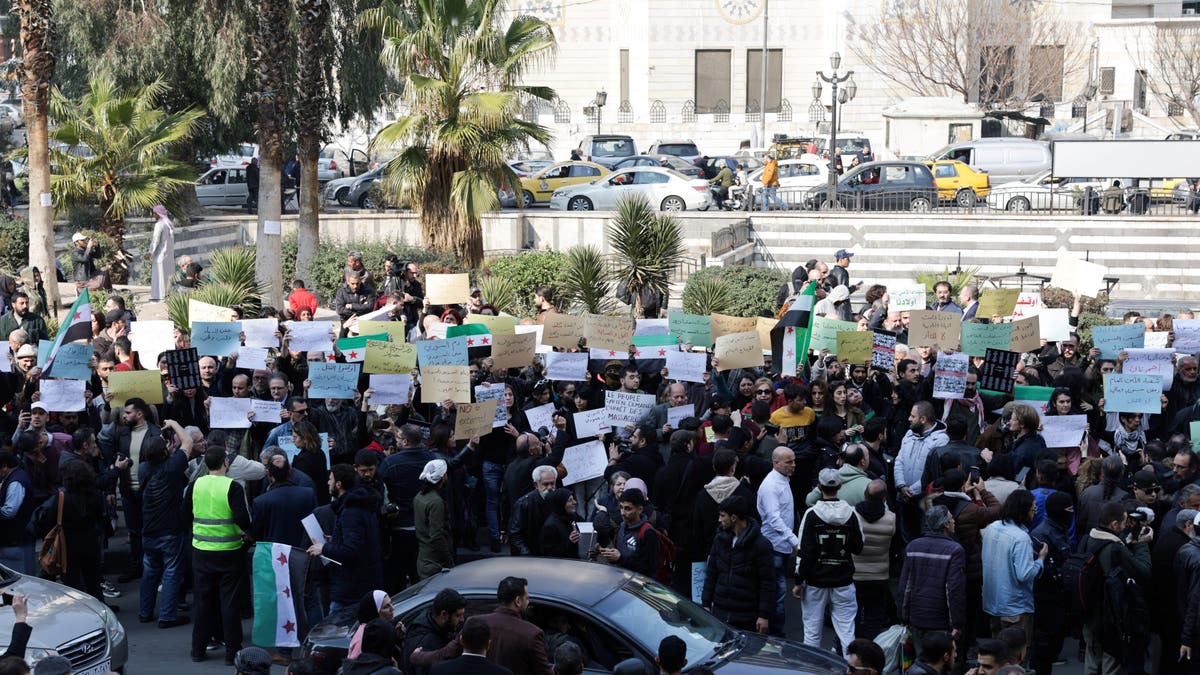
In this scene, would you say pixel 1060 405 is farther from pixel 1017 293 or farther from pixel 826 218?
pixel 826 218

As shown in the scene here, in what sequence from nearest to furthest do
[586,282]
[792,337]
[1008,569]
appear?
[1008,569] < [792,337] < [586,282]

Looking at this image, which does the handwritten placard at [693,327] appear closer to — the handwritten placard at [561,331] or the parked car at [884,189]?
the handwritten placard at [561,331]

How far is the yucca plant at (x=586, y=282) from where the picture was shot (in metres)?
19.8

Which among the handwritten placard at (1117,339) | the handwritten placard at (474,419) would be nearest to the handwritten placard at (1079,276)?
the handwritten placard at (1117,339)

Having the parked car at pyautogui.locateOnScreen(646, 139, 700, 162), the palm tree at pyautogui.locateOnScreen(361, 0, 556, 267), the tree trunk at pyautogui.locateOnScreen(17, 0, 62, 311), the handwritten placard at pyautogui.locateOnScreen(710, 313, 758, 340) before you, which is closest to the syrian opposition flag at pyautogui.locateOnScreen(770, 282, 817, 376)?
the handwritten placard at pyautogui.locateOnScreen(710, 313, 758, 340)

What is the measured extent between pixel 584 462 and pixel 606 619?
10.8ft

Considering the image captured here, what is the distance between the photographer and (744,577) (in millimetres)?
9141

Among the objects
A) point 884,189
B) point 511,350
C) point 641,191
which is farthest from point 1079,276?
point 641,191

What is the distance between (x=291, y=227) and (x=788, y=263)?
35.3 feet

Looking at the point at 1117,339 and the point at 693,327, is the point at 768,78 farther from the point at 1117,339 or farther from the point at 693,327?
the point at 1117,339

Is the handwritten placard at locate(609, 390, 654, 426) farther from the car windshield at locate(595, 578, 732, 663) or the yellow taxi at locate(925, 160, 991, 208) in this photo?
the yellow taxi at locate(925, 160, 991, 208)

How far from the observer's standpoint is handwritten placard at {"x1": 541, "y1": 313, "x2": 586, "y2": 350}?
13820 millimetres

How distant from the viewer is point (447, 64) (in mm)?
22844

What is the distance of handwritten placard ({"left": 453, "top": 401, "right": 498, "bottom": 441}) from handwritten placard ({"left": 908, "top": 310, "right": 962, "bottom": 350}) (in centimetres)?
428
